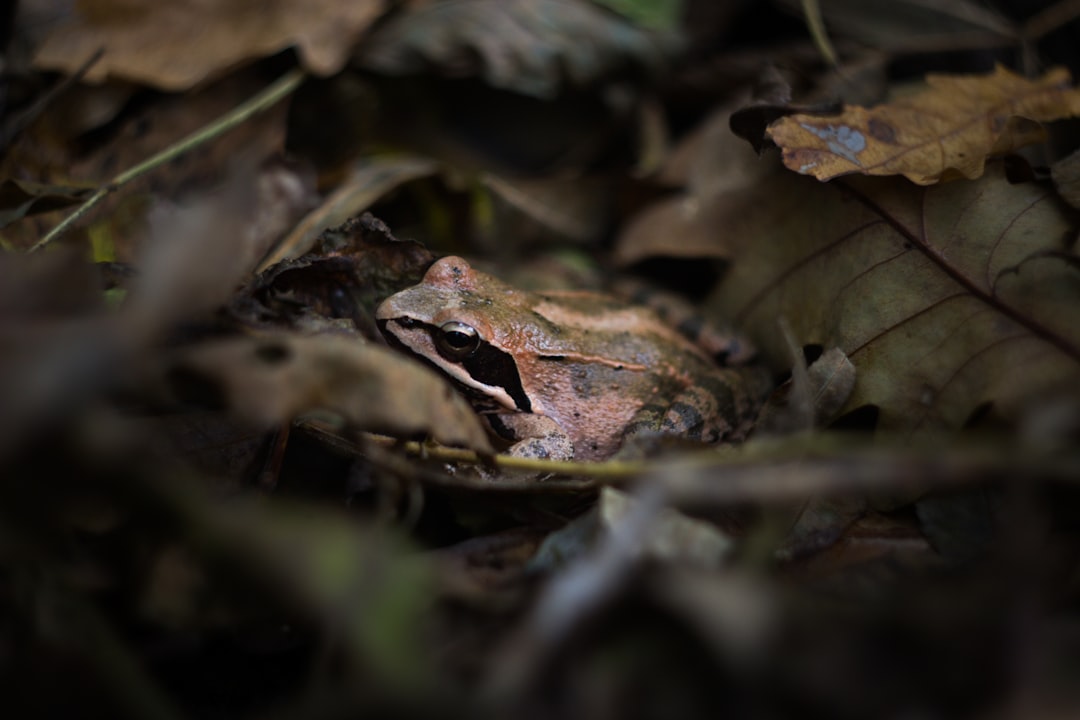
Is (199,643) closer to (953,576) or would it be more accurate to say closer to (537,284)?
(953,576)

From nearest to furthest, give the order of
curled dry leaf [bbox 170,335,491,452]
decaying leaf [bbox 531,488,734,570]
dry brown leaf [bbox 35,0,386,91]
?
curled dry leaf [bbox 170,335,491,452], decaying leaf [bbox 531,488,734,570], dry brown leaf [bbox 35,0,386,91]

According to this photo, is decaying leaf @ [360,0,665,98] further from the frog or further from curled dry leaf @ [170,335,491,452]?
curled dry leaf @ [170,335,491,452]

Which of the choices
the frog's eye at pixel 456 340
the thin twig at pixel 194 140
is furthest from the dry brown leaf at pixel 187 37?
the frog's eye at pixel 456 340

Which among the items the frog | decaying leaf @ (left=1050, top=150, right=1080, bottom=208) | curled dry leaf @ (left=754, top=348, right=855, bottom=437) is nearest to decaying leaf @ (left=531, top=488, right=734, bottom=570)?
curled dry leaf @ (left=754, top=348, right=855, bottom=437)

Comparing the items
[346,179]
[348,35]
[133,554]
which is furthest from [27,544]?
[348,35]

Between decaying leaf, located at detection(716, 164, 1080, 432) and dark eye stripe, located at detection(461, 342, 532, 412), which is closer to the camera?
decaying leaf, located at detection(716, 164, 1080, 432)

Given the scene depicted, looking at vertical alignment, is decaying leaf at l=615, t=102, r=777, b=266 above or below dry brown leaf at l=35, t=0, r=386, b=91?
below

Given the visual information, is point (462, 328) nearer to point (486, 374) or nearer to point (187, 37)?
point (486, 374)
